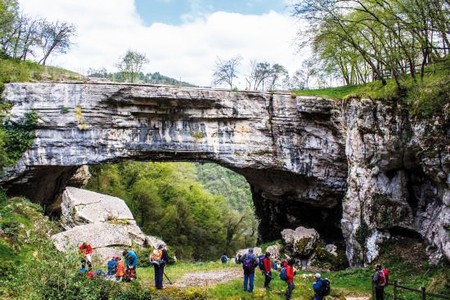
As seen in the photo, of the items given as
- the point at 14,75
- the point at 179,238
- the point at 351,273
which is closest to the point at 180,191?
the point at 179,238

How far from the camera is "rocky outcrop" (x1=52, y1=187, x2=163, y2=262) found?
17859 millimetres

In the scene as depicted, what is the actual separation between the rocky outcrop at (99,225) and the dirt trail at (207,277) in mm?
3572

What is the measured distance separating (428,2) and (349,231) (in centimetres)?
1034

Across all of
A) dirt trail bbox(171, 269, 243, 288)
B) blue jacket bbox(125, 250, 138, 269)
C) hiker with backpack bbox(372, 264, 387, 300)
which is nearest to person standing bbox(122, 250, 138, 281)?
blue jacket bbox(125, 250, 138, 269)

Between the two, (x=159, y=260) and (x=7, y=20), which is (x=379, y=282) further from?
(x=7, y=20)

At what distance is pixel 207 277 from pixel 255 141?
816 centimetres

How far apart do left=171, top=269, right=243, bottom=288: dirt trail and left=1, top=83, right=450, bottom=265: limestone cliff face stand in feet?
19.1

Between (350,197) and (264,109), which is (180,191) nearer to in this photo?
(264,109)

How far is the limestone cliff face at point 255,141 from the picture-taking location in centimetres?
1788

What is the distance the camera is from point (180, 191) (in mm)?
40531

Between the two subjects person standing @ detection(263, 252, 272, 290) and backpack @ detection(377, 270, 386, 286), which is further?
person standing @ detection(263, 252, 272, 290)

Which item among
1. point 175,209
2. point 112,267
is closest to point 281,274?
point 112,267

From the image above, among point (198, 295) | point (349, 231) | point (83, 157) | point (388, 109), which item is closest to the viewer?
point (198, 295)

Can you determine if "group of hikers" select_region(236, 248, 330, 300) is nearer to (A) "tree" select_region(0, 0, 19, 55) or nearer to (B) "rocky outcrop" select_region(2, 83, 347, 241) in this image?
(B) "rocky outcrop" select_region(2, 83, 347, 241)
